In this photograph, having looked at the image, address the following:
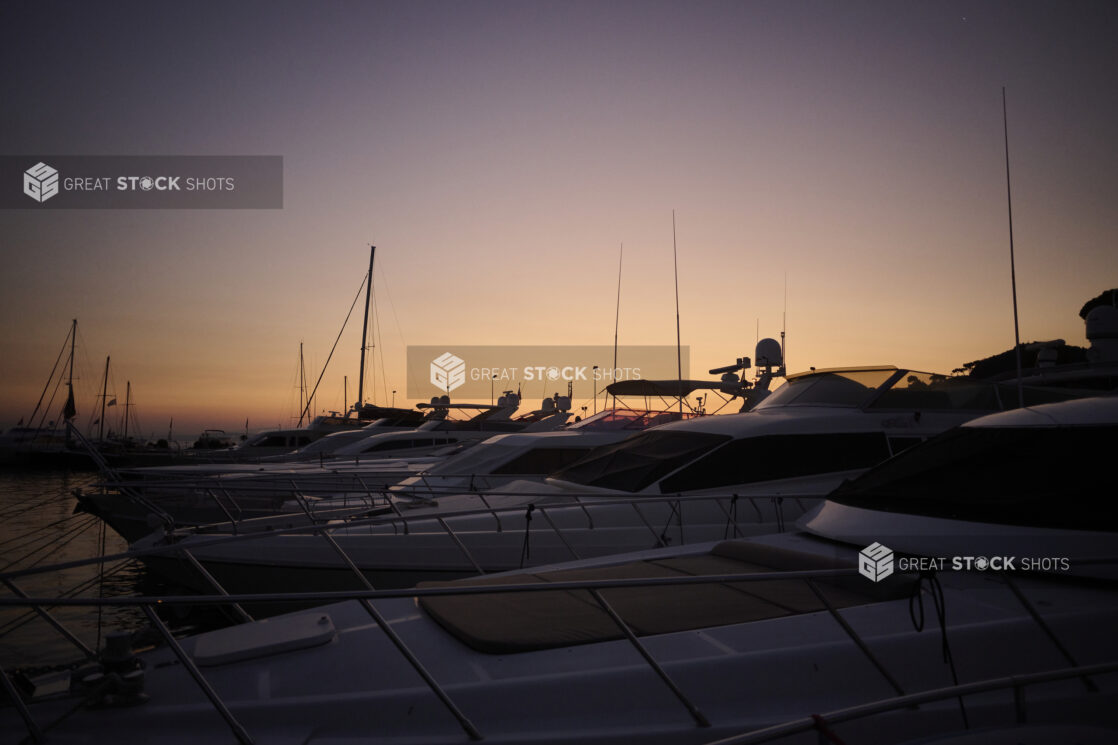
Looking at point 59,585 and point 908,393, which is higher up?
point 908,393

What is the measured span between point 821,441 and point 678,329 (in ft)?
20.0

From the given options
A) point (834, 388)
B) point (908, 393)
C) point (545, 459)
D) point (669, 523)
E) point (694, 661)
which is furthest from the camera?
point (545, 459)

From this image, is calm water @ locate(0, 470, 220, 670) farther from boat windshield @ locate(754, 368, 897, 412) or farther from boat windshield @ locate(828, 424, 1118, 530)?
boat windshield @ locate(754, 368, 897, 412)

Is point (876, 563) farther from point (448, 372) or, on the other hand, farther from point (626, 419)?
point (448, 372)

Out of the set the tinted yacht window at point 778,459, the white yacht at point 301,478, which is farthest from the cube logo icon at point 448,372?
the tinted yacht window at point 778,459

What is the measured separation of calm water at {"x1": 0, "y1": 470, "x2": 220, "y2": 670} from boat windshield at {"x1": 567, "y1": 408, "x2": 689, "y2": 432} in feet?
21.7

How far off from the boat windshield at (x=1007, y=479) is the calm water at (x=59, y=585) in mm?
4456

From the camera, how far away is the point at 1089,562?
9.64 ft

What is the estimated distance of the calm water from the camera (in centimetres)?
672

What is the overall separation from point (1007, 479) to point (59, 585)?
11903 mm

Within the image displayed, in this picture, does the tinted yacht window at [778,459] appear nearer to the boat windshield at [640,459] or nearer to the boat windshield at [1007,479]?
the boat windshield at [640,459]

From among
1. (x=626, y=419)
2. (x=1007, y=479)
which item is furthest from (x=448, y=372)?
(x=1007, y=479)

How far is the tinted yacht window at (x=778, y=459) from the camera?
7520 mm

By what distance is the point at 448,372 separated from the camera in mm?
24781
